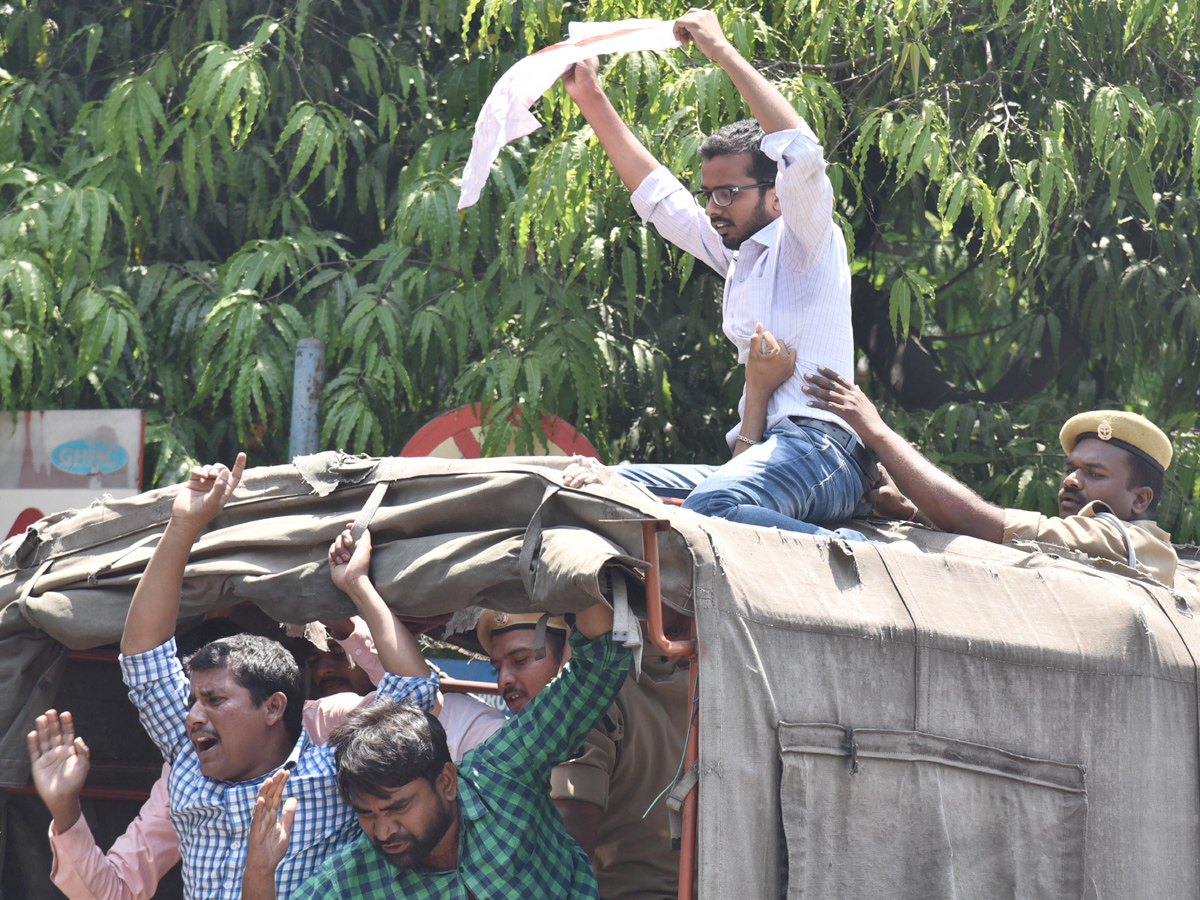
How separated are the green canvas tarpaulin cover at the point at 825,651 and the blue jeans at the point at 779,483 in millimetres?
276

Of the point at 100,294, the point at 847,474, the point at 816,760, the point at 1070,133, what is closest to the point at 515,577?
the point at 816,760

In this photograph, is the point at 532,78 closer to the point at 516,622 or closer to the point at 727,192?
the point at 727,192

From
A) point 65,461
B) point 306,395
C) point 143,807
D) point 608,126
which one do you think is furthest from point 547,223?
point 143,807

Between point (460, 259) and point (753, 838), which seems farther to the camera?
point (460, 259)

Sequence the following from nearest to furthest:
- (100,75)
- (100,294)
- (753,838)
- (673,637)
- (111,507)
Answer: (753,838) → (673,637) → (111,507) → (100,294) → (100,75)

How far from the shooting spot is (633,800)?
3434 mm

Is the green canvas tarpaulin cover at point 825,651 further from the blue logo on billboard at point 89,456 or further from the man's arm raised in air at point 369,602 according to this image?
the blue logo on billboard at point 89,456

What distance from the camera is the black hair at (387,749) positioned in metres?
2.78

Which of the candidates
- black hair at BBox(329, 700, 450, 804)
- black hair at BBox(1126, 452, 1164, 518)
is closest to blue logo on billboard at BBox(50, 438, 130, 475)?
black hair at BBox(329, 700, 450, 804)

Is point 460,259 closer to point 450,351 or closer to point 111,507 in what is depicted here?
point 450,351

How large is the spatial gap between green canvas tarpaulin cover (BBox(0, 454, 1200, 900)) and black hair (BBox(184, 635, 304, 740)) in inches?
6.4

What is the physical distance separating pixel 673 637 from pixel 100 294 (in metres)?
3.20

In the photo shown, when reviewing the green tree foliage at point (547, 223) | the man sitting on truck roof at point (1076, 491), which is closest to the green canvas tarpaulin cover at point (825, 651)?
the man sitting on truck roof at point (1076, 491)

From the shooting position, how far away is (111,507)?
3363 millimetres
